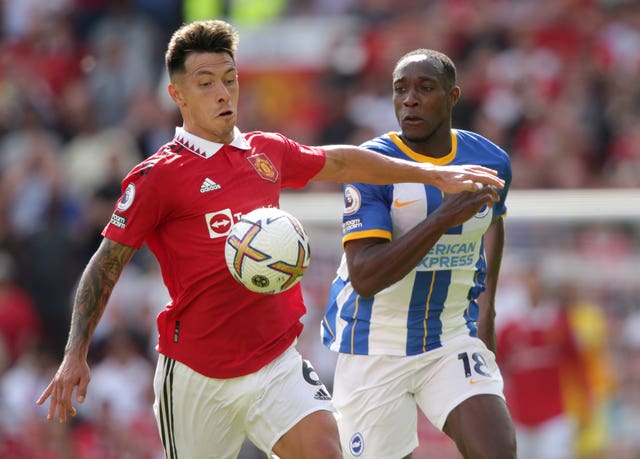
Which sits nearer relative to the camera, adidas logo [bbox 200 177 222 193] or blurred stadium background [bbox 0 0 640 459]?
adidas logo [bbox 200 177 222 193]

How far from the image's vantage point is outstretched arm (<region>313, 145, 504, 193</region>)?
580 cm

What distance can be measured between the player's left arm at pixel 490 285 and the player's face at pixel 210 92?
5.59 ft

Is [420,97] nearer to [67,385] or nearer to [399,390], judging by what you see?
[399,390]

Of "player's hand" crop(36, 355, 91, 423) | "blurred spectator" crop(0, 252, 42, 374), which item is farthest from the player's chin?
"blurred spectator" crop(0, 252, 42, 374)

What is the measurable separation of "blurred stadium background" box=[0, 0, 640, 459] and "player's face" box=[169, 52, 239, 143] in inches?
187

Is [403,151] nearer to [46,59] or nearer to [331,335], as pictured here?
[331,335]

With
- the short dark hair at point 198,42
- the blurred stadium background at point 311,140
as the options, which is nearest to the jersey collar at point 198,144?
the short dark hair at point 198,42

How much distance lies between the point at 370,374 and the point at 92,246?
6.82 meters

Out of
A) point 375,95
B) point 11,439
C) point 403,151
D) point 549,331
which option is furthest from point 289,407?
point 375,95

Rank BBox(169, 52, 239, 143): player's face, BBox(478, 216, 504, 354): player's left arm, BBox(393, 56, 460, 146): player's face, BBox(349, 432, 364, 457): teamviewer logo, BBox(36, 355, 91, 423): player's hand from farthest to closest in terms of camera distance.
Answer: BBox(478, 216, 504, 354): player's left arm
BBox(349, 432, 364, 457): teamviewer logo
BBox(393, 56, 460, 146): player's face
BBox(169, 52, 239, 143): player's face
BBox(36, 355, 91, 423): player's hand

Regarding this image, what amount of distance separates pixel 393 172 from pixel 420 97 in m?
0.56

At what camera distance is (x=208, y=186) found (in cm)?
561

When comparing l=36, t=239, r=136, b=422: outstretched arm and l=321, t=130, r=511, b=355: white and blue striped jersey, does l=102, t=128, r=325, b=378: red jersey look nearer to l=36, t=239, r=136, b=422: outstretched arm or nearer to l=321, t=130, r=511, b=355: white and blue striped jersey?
l=36, t=239, r=136, b=422: outstretched arm

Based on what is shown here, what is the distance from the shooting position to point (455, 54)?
45.5 ft
